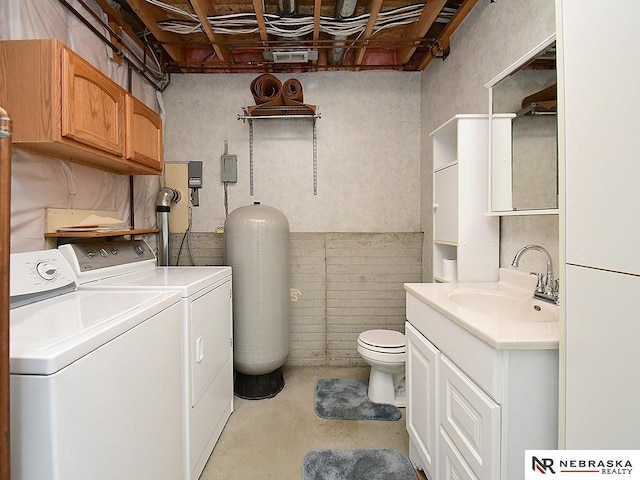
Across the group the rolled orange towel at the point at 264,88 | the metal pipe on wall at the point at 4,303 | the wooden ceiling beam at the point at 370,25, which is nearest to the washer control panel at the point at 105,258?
the metal pipe on wall at the point at 4,303

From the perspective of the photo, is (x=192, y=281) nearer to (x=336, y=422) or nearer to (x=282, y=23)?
(x=336, y=422)

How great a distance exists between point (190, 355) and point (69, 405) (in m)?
0.73

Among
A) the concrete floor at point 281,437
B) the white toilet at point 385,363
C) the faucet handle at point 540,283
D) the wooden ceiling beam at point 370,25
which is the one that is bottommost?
the concrete floor at point 281,437

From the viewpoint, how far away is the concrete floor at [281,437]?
65.4 inches

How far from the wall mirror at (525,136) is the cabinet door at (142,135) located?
2.05 metres

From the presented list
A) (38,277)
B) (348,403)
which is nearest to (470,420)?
(348,403)

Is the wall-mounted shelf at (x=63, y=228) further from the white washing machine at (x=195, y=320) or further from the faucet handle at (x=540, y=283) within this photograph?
the faucet handle at (x=540, y=283)

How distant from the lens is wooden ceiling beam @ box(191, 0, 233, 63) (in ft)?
6.35

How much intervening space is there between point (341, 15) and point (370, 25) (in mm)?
217

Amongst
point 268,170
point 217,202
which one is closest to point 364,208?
point 268,170

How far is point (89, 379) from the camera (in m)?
0.83

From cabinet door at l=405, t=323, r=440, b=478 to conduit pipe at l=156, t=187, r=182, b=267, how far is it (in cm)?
205

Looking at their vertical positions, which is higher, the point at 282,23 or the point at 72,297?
the point at 282,23

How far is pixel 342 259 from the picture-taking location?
9.31 ft
